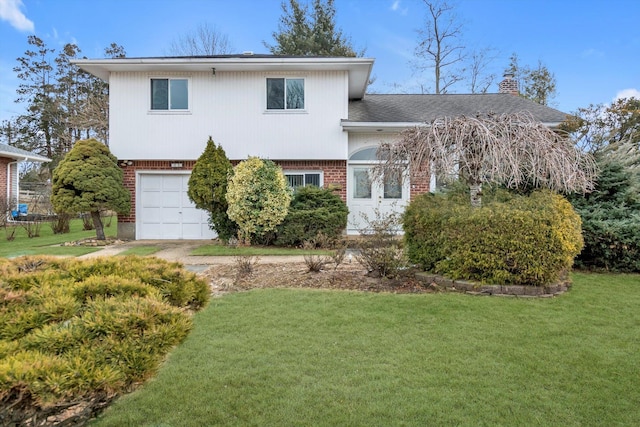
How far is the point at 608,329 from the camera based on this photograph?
14.7 feet

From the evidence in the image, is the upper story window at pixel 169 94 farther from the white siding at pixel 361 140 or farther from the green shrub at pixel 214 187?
the white siding at pixel 361 140

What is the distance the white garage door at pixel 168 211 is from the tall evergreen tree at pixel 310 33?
48.6 ft

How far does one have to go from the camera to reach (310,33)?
965 inches

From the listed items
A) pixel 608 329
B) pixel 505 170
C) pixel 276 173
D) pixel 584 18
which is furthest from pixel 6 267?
pixel 584 18

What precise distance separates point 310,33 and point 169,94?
14.9 metres

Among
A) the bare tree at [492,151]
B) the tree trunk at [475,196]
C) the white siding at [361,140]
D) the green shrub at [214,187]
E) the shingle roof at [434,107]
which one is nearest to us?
the bare tree at [492,151]

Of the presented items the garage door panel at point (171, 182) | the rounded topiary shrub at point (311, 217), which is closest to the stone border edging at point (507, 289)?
the rounded topiary shrub at point (311, 217)

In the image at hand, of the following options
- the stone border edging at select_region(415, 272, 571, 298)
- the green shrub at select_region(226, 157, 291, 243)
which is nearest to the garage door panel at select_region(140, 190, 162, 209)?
the green shrub at select_region(226, 157, 291, 243)

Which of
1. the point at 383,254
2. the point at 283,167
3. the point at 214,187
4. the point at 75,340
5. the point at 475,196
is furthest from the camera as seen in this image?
the point at 283,167

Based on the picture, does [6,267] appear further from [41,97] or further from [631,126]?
[41,97]

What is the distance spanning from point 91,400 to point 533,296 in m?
5.79

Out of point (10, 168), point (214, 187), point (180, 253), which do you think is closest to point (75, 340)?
point (180, 253)

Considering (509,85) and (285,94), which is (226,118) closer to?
(285,94)

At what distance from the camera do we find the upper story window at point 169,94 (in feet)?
40.4
